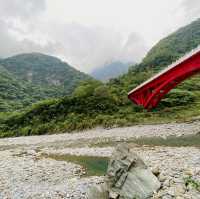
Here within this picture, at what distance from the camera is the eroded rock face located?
9258mm

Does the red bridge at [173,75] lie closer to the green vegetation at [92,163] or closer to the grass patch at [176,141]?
the grass patch at [176,141]

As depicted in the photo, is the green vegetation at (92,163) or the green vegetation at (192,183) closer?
the green vegetation at (192,183)

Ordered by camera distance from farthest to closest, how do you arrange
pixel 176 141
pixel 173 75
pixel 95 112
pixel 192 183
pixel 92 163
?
pixel 95 112
pixel 176 141
pixel 173 75
pixel 92 163
pixel 192 183

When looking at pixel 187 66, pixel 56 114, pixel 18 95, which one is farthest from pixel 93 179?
pixel 18 95

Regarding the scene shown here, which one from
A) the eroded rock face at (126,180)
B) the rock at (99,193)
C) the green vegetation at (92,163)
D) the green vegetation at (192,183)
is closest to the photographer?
the green vegetation at (192,183)

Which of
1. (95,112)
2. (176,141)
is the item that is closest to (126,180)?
(176,141)

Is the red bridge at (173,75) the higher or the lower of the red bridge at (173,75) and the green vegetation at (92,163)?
the higher

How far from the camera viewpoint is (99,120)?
42.6 metres

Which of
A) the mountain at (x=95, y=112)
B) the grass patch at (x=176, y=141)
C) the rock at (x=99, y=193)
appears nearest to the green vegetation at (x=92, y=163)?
the rock at (x=99, y=193)

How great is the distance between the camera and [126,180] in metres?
9.80

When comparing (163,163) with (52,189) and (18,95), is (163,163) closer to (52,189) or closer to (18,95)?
(52,189)

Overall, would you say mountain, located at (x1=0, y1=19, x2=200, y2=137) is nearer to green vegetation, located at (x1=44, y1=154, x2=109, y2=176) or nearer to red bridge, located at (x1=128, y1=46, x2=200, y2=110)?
red bridge, located at (x1=128, y1=46, x2=200, y2=110)

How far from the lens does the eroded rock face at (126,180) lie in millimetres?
9258

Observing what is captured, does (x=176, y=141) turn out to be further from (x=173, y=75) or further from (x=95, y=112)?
(x=95, y=112)
